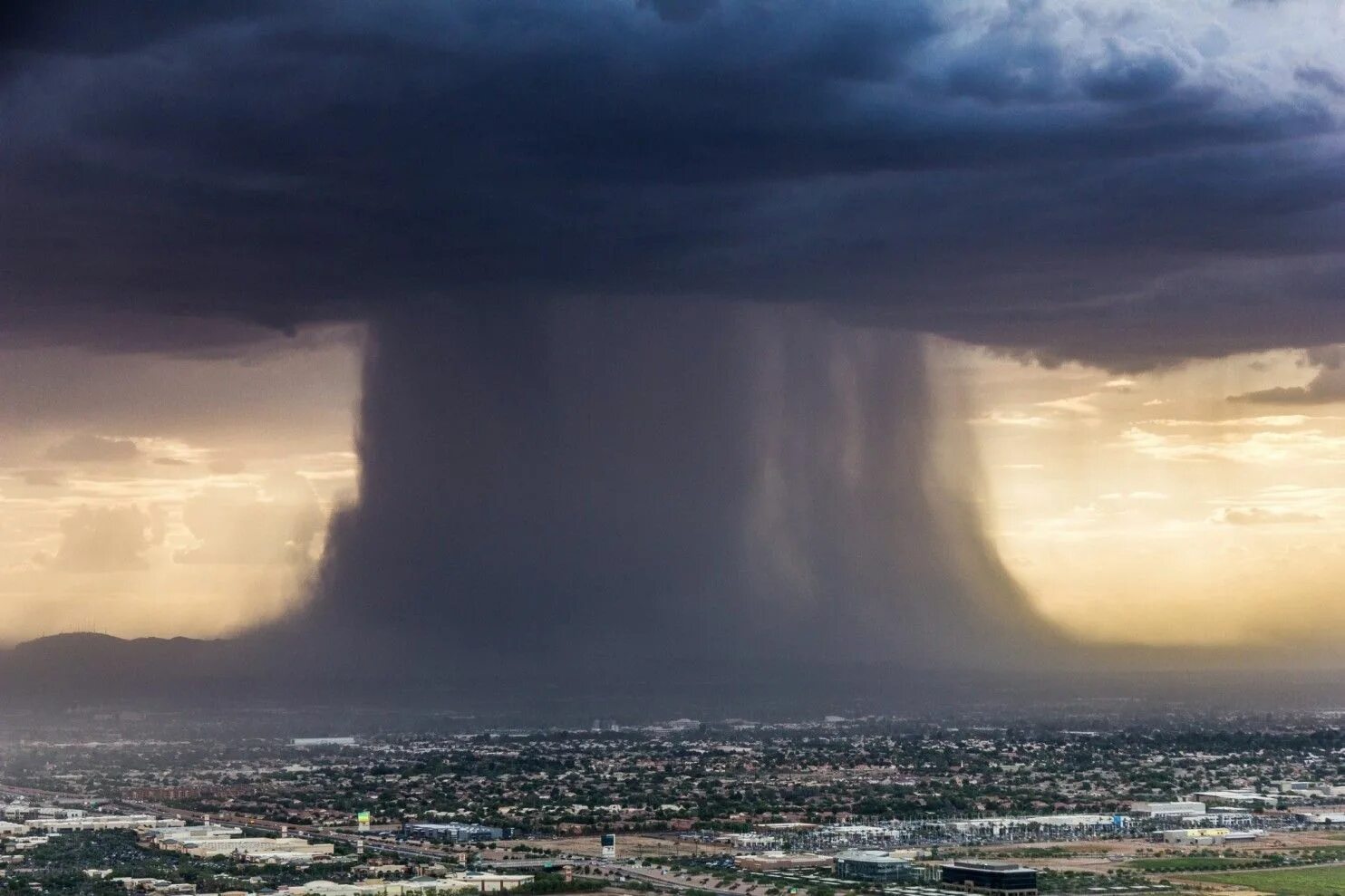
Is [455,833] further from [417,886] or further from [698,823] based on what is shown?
[417,886]

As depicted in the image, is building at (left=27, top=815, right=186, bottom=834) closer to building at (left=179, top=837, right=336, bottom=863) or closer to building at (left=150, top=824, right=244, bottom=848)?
building at (left=150, top=824, right=244, bottom=848)

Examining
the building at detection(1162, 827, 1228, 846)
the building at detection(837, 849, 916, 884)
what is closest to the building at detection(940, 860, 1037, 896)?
the building at detection(837, 849, 916, 884)

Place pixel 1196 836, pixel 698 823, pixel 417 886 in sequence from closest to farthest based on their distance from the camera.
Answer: pixel 417 886 < pixel 1196 836 < pixel 698 823

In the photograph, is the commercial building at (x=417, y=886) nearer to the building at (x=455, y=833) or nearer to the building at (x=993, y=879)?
the building at (x=993, y=879)

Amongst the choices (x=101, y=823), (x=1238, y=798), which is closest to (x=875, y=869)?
(x=1238, y=798)

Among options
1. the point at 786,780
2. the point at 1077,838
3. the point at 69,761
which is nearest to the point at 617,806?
the point at 786,780

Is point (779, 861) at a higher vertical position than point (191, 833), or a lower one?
lower

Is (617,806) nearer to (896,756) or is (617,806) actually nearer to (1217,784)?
(1217,784)
